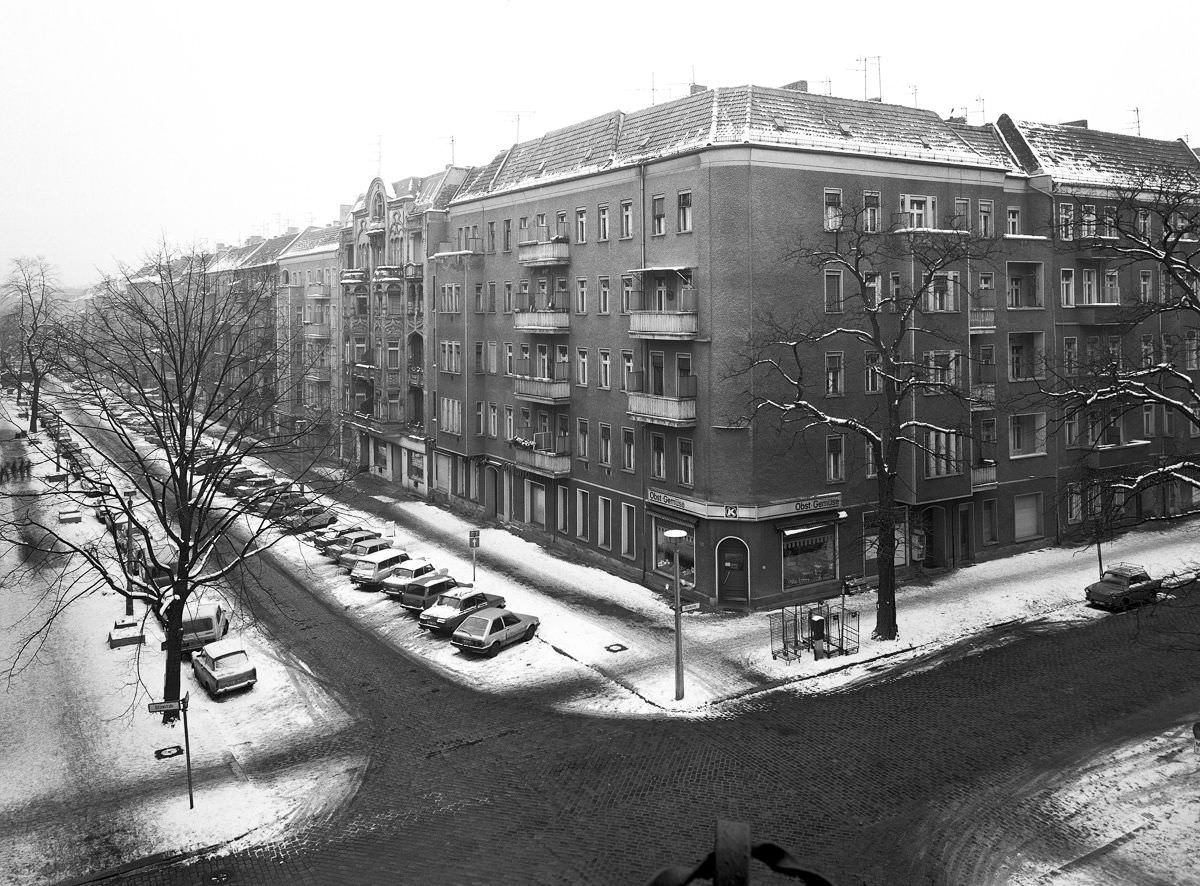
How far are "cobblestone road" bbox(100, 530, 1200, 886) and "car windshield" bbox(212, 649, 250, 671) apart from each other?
8.15ft

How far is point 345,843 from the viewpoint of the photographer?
19078 millimetres

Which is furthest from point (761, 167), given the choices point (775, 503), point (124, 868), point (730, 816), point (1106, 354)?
point (124, 868)

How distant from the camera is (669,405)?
36156mm

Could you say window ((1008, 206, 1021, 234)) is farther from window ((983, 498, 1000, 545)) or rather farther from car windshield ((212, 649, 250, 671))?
car windshield ((212, 649, 250, 671))

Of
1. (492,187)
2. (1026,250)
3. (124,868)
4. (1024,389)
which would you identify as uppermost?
(492,187)

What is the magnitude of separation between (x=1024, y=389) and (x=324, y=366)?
49.9 meters

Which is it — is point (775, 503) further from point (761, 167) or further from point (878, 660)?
point (761, 167)

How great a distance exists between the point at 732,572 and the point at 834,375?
28.8 ft

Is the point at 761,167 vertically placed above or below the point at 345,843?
above

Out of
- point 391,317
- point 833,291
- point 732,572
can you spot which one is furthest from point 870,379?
point 391,317

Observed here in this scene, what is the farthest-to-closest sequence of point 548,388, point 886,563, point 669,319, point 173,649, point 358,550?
1. point 548,388
2. point 358,550
3. point 669,319
4. point 886,563
5. point 173,649

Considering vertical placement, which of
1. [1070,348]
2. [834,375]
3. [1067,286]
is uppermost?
[1067,286]

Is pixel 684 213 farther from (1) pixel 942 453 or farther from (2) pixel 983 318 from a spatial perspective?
(1) pixel 942 453

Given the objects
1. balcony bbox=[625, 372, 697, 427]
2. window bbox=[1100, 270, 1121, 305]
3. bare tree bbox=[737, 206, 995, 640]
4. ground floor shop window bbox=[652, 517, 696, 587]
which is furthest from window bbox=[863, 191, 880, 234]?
window bbox=[1100, 270, 1121, 305]
